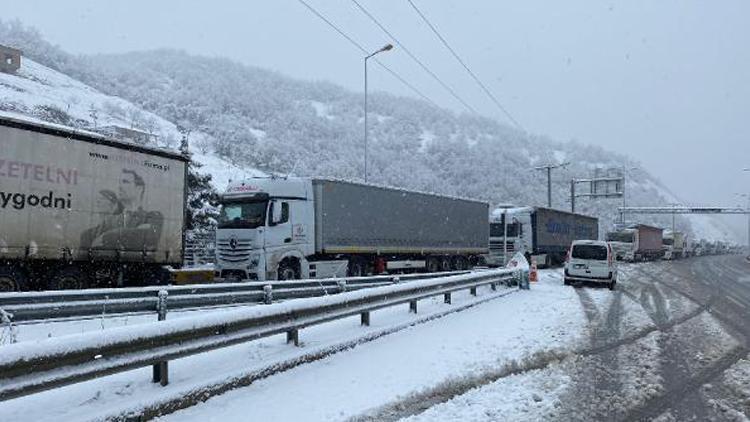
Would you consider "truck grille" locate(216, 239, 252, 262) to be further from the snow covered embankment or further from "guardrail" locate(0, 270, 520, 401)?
"guardrail" locate(0, 270, 520, 401)

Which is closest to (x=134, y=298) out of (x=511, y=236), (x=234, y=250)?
(x=234, y=250)

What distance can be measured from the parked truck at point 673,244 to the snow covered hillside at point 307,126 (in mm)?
27586

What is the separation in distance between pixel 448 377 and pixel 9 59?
3548 inches

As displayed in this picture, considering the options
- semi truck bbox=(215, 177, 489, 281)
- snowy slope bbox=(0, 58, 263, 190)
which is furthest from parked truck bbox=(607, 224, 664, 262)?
snowy slope bbox=(0, 58, 263, 190)

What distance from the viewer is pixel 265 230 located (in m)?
18.2

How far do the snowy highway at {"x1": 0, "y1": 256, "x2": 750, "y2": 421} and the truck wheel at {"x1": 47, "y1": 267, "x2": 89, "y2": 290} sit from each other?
453cm

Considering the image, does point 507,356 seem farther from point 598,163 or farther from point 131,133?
point 598,163

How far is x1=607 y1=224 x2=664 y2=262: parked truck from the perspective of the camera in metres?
52.1

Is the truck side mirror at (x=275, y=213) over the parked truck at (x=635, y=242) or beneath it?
over

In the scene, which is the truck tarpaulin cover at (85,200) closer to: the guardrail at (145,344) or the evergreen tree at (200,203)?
the guardrail at (145,344)

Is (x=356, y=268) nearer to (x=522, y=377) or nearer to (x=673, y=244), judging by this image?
(x=522, y=377)

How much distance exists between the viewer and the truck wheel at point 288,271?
18516mm

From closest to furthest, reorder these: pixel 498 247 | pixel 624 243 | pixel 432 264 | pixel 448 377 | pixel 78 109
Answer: pixel 448 377
pixel 432 264
pixel 498 247
pixel 624 243
pixel 78 109

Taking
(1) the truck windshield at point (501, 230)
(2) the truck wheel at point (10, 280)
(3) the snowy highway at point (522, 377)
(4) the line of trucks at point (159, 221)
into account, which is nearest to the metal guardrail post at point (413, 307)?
(3) the snowy highway at point (522, 377)
